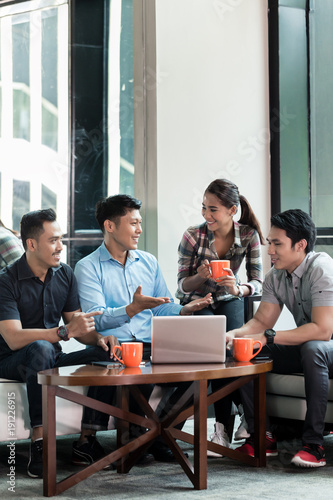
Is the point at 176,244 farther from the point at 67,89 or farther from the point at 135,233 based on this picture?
the point at 67,89

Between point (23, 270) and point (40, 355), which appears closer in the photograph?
point (40, 355)

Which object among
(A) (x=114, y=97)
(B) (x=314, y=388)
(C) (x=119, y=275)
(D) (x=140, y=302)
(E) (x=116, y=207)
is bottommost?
(B) (x=314, y=388)

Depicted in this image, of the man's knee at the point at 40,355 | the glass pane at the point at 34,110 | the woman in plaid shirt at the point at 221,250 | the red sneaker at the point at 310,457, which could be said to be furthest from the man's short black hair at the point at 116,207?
the glass pane at the point at 34,110

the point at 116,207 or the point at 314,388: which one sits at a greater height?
the point at 116,207

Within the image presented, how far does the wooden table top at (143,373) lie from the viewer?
90.8 inches

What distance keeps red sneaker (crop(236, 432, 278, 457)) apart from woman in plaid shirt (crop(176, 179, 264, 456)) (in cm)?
64

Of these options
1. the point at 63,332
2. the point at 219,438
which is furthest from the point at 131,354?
the point at 219,438

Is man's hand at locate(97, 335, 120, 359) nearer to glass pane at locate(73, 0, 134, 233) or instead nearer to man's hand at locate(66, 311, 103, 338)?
man's hand at locate(66, 311, 103, 338)

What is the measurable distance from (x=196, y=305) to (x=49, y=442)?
1.00 meters

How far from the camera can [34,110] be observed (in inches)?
207

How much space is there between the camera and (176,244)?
4539mm

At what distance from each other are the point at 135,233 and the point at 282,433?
3.87 ft

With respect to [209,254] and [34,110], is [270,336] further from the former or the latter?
[34,110]

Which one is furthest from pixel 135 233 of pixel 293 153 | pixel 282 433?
pixel 293 153
